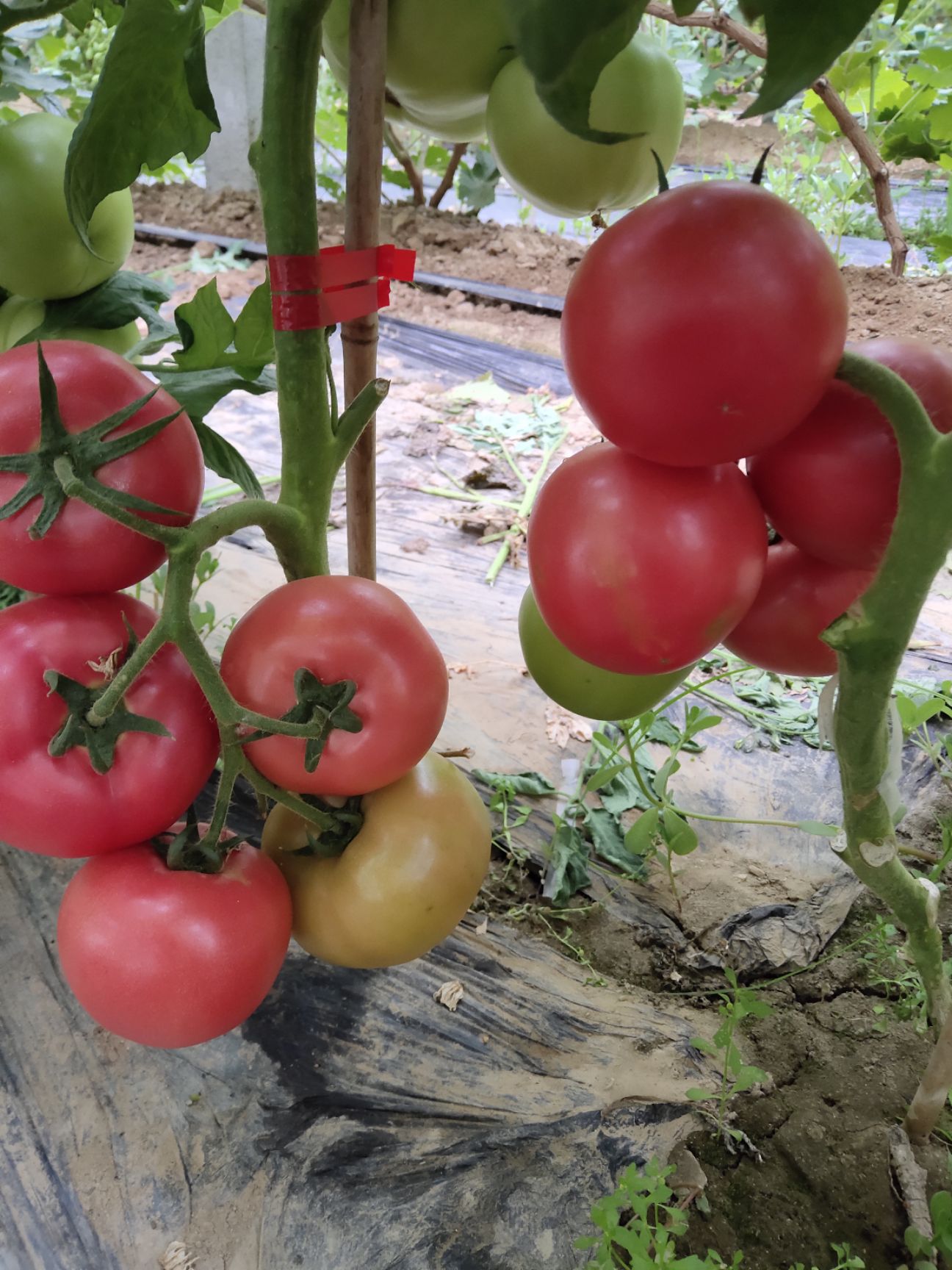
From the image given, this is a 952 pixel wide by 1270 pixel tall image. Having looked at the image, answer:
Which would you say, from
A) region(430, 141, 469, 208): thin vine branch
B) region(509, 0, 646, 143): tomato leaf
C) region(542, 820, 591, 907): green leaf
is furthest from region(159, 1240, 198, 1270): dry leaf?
region(430, 141, 469, 208): thin vine branch

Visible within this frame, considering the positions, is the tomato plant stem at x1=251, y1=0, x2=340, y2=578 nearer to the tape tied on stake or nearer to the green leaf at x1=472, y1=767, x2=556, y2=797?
the tape tied on stake

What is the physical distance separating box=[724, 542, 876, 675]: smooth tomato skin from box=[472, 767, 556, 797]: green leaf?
601 millimetres

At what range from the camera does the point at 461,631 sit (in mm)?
1302

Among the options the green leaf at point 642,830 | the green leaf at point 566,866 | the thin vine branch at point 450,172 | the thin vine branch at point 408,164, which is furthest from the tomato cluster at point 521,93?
the thin vine branch at point 408,164

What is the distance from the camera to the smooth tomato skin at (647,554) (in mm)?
334

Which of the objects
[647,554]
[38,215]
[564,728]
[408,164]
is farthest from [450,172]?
[647,554]

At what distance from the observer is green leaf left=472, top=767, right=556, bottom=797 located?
3.26 feet

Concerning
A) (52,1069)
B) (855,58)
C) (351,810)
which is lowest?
(52,1069)

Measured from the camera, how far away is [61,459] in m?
0.38

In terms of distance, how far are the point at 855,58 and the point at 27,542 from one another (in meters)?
1.03

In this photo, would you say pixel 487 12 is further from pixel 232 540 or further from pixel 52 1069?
pixel 232 540

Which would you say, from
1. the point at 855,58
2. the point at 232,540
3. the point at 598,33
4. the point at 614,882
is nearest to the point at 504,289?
the point at 232,540

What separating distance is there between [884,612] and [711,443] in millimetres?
90

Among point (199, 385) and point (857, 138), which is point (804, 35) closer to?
point (857, 138)
